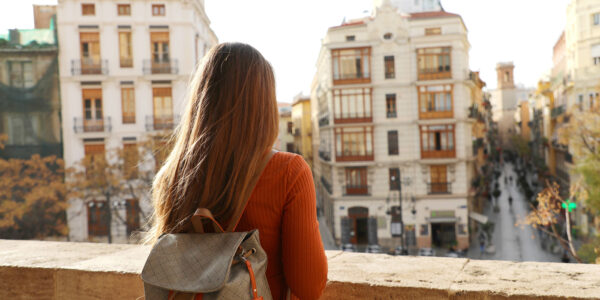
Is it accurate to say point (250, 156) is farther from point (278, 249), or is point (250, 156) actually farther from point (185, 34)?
point (185, 34)

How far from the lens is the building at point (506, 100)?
52719 millimetres

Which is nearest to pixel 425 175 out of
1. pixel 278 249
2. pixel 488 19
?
pixel 488 19

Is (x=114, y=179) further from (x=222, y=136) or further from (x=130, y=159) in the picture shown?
(x=222, y=136)

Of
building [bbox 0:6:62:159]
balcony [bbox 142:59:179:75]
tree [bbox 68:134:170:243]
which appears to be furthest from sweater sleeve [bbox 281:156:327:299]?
building [bbox 0:6:62:159]

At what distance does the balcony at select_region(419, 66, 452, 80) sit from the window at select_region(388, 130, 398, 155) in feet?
6.64

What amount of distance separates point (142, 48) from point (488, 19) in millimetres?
10474

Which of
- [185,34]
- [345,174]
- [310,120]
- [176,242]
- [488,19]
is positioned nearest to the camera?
[176,242]

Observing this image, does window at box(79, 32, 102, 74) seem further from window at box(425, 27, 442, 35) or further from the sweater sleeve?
the sweater sleeve

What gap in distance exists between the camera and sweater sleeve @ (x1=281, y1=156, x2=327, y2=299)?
91 centimetres

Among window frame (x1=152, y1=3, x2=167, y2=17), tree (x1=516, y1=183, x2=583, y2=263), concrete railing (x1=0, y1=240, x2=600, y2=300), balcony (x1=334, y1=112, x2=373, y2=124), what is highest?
window frame (x1=152, y1=3, x2=167, y2=17)

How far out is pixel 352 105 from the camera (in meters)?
17.5

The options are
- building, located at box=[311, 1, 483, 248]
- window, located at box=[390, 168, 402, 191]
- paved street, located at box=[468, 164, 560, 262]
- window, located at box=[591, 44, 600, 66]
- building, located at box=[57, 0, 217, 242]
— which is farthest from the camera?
window, located at box=[390, 168, 402, 191]

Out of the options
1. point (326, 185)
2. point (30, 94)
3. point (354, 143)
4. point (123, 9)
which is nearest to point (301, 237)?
point (354, 143)

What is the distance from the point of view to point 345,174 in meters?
17.9
